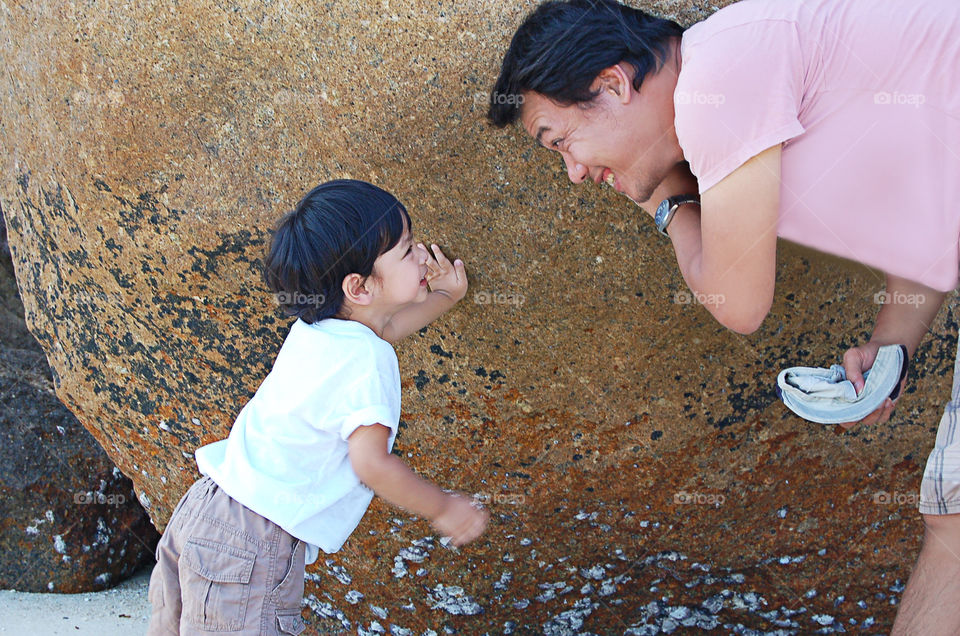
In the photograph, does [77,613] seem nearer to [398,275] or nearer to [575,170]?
[398,275]

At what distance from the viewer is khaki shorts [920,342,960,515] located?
→ 1.71 metres

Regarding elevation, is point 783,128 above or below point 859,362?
above

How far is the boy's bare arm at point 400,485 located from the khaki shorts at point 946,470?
0.84 meters

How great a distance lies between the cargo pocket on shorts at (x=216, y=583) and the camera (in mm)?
1854

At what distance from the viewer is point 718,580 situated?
2.52 metres

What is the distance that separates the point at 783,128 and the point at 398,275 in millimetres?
790

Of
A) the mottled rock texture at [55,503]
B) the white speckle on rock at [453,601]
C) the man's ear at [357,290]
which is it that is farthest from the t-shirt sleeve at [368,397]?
the mottled rock texture at [55,503]

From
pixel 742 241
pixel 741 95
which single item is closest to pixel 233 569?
pixel 742 241

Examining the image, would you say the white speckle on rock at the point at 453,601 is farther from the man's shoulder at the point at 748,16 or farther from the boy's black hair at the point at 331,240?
the man's shoulder at the point at 748,16

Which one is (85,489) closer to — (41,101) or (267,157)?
(41,101)

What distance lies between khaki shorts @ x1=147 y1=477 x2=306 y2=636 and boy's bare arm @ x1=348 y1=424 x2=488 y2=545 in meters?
0.23

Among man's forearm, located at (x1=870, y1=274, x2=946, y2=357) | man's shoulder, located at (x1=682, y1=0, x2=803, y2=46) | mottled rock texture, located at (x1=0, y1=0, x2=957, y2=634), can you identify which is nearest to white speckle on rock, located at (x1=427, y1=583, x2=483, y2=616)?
mottled rock texture, located at (x1=0, y1=0, x2=957, y2=634)

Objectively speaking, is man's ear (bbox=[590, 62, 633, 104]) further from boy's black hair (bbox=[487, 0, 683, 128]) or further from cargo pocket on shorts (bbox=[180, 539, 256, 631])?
cargo pocket on shorts (bbox=[180, 539, 256, 631])

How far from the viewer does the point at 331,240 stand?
1.86 metres
